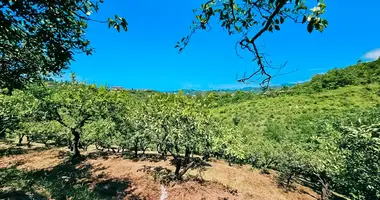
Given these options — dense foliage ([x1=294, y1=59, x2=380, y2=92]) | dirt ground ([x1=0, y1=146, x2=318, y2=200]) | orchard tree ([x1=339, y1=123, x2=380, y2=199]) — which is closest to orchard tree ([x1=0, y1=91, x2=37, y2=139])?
dirt ground ([x1=0, y1=146, x2=318, y2=200])

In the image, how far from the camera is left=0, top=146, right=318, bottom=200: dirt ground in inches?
608

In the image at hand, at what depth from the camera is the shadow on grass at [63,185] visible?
40.8 ft

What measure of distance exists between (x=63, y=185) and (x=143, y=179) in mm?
4925

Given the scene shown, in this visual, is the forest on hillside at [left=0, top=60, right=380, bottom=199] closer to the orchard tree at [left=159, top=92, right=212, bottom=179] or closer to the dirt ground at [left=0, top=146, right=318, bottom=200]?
the orchard tree at [left=159, top=92, right=212, bottom=179]

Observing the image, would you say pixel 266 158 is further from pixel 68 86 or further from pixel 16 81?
pixel 16 81

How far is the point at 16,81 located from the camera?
772cm

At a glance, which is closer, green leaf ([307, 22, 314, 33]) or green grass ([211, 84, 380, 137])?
green leaf ([307, 22, 314, 33])

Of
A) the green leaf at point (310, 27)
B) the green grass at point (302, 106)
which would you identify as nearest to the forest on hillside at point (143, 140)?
the green leaf at point (310, 27)

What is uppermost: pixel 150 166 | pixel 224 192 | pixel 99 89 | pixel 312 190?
pixel 99 89

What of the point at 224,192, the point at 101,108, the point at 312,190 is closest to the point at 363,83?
the point at 312,190

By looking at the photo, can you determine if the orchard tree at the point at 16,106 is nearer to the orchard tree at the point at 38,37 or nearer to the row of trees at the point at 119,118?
the row of trees at the point at 119,118

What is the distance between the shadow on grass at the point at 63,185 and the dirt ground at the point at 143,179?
49 millimetres

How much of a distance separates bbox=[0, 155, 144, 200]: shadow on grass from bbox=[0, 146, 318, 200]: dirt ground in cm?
5

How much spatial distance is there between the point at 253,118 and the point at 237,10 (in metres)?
49.6
